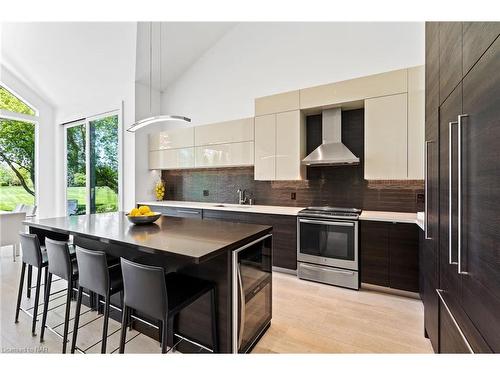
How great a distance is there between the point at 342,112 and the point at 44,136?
6719 millimetres

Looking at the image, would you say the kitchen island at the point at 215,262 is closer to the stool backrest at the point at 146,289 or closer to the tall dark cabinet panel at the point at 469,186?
the stool backrest at the point at 146,289

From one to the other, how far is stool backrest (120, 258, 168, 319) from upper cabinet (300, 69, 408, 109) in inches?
111

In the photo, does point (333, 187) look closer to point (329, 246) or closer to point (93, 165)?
point (329, 246)

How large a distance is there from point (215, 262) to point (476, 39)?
172 cm

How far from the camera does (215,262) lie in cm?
166

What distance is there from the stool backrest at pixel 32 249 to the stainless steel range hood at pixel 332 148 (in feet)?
9.69

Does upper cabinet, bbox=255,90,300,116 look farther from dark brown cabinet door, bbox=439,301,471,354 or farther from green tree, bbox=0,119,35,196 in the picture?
green tree, bbox=0,119,35,196

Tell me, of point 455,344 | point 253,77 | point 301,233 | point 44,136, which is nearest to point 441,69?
point 455,344

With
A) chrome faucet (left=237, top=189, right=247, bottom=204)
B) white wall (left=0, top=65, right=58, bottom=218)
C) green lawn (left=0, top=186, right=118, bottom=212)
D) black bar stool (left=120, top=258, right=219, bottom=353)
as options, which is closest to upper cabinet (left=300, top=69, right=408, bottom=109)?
chrome faucet (left=237, top=189, right=247, bottom=204)

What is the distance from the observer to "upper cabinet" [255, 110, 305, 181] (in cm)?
342

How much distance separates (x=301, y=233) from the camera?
3.14 metres

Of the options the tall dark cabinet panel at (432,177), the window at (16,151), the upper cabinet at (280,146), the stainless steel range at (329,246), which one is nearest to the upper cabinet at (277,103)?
the upper cabinet at (280,146)

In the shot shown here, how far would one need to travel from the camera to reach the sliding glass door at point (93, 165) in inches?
199
